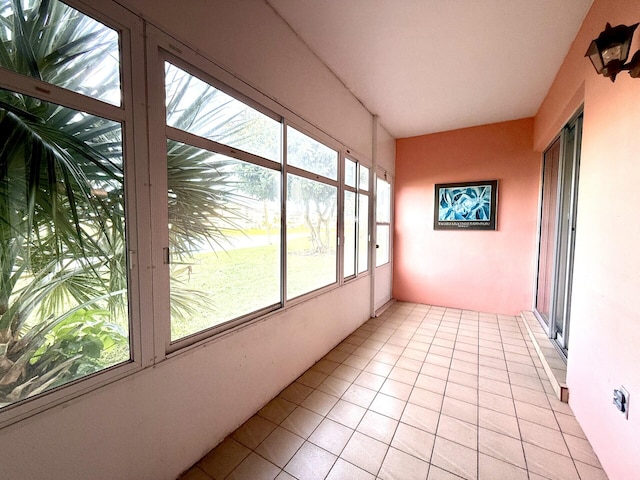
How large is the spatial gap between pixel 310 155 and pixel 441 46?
153 centimetres

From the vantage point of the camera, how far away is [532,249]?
389cm

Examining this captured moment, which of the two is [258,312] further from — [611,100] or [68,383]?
[611,100]

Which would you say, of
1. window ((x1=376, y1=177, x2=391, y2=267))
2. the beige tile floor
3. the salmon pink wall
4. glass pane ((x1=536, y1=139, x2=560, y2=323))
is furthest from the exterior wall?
window ((x1=376, y1=177, x2=391, y2=267))

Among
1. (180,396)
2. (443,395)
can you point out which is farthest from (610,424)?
(180,396)

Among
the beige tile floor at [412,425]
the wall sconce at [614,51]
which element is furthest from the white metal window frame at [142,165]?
the wall sconce at [614,51]

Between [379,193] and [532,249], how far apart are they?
242cm

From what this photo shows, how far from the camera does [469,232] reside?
4.27m

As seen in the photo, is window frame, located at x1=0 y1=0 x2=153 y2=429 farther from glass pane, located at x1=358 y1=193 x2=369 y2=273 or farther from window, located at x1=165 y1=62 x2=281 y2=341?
glass pane, located at x1=358 y1=193 x2=369 y2=273

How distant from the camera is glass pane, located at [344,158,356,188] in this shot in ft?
10.6

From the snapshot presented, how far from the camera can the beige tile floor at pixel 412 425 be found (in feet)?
4.88

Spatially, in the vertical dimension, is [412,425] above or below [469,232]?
below

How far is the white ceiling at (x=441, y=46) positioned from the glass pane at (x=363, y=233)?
131 centimetres

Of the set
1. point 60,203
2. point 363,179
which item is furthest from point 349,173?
point 60,203

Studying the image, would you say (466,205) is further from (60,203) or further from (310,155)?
(60,203)
